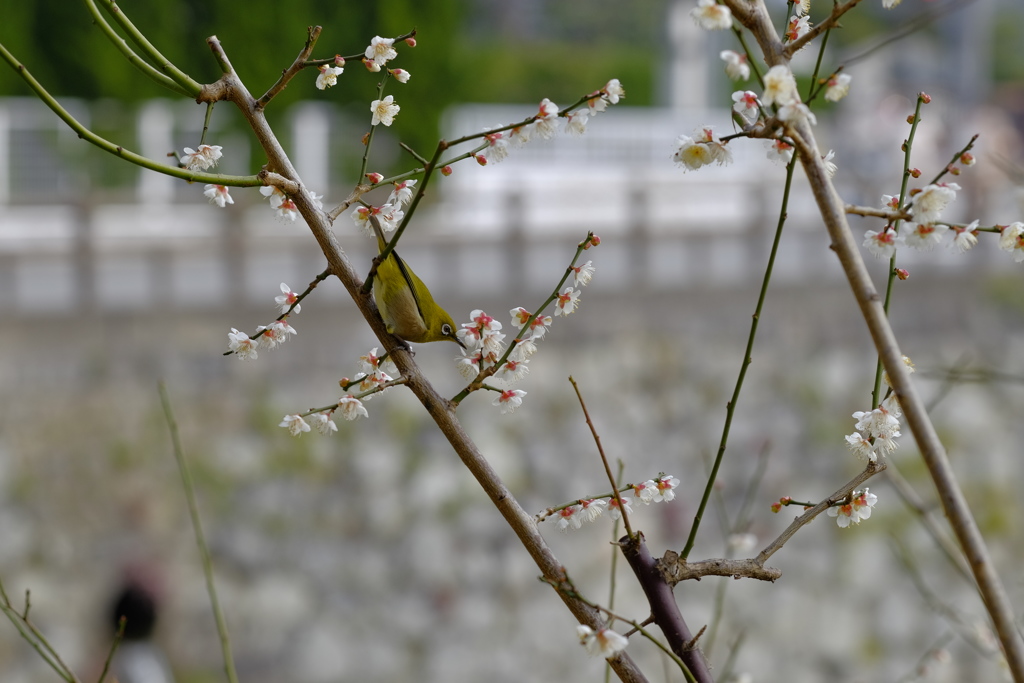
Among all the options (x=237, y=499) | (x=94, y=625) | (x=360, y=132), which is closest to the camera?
(x=94, y=625)

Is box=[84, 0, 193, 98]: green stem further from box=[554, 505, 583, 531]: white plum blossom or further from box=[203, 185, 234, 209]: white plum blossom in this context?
box=[554, 505, 583, 531]: white plum blossom

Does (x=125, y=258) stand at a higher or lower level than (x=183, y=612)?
higher

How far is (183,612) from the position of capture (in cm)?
791

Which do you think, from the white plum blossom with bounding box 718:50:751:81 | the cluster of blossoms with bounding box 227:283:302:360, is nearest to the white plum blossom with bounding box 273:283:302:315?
the cluster of blossoms with bounding box 227:283:302:360

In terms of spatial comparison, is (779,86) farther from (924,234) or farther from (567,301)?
(567,301)

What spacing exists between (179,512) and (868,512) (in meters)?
7.85

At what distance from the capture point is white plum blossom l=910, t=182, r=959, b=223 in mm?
710

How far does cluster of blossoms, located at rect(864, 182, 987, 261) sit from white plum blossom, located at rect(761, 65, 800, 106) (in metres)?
0.13

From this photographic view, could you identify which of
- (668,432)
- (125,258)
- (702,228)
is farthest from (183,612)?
(702,228)

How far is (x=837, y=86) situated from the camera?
71 cm

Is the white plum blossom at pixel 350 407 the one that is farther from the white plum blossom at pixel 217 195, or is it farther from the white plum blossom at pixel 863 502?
the white plum blossom at pixel 863 502

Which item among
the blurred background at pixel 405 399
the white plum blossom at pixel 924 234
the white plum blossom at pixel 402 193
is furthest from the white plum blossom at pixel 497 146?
Answer: the blurred background at pixel 405 399

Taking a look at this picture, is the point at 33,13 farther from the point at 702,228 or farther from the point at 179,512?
the point at 702,228

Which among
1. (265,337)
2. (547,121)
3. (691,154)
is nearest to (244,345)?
(265,337)
